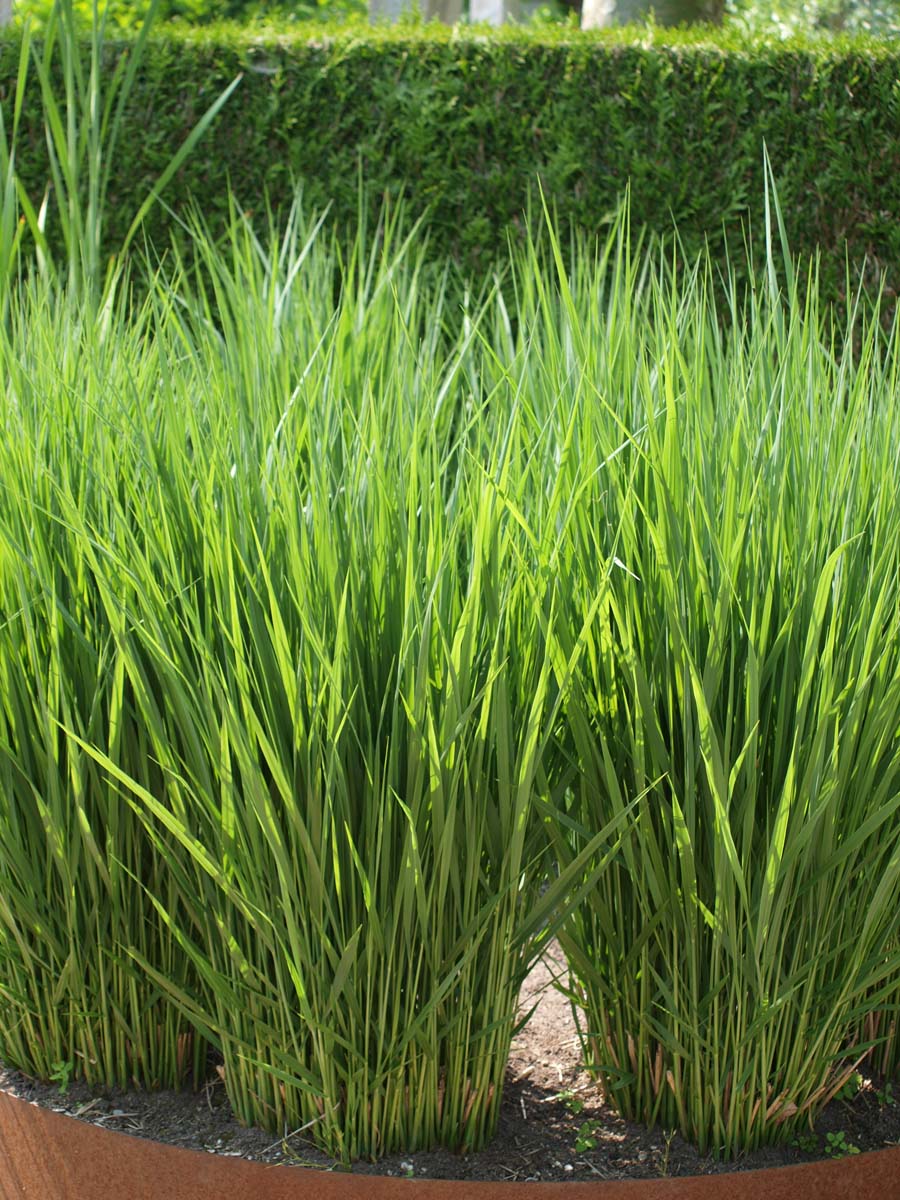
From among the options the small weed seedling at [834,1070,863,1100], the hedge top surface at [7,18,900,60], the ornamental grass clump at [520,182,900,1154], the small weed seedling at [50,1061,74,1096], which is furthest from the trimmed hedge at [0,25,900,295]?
the small weed seedling at [50,1061,74,1096]

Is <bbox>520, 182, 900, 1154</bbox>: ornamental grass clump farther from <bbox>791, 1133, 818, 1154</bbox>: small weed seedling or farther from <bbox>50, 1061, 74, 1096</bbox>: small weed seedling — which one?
<bbox>50, 1061, 74, 1096</bbox>: small weed seedling

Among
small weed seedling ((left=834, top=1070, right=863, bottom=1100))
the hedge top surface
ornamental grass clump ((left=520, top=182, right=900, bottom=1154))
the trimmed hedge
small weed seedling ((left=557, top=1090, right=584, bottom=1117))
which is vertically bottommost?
small weed seedling ((left=557, top=1090, right=584, bottom=1117))

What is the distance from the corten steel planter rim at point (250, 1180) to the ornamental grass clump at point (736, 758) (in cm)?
7

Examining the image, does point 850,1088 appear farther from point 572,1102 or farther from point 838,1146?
point 572,1102

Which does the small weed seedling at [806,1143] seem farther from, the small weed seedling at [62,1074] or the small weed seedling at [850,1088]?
the small weed seedling at [62,1074]

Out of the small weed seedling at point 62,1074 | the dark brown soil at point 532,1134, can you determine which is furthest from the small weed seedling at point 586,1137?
the small weed seedling at point 62,1074

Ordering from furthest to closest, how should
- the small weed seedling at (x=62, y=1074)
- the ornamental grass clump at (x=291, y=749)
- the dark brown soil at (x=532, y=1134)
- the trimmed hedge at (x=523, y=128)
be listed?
the trimmed hedge at (x=523, y=128), the small weed seedling at (x=62, y=1074), the dark brown soil at (x=532, y=1134), the ornamental grass clump at (x=291, y=749)

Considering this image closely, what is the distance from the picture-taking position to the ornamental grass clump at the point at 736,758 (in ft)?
3.90

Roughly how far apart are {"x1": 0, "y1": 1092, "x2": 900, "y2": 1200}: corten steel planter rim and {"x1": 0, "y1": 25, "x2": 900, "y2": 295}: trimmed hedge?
283cm

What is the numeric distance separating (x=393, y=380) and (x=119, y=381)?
1.21ft

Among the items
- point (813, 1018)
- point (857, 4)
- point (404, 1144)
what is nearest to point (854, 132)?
point (813, 1018)

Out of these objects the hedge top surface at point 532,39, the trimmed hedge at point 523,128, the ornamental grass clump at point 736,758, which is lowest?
the ornamental grass clump at point 736,758

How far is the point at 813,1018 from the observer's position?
133cm

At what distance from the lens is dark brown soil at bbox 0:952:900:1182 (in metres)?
1.32
